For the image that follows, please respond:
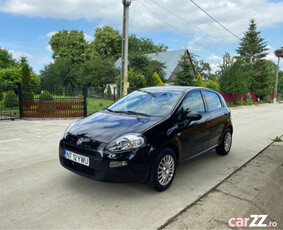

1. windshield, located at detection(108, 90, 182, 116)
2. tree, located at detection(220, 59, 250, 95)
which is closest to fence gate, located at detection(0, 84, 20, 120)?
windshield, located at detection(108, 90, 182, 116)

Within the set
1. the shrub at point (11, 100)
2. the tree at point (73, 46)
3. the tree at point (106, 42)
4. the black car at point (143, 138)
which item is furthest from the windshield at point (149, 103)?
the tree at point (106, 42)

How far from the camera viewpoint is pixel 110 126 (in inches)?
133

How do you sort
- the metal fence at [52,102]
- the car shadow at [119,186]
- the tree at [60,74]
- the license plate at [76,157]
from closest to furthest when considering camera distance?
the license plate at [76,157], the car shadow at [119,186], the metal fence at [52,102], the tree at [60,74]

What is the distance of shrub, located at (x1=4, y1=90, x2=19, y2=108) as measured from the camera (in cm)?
1176

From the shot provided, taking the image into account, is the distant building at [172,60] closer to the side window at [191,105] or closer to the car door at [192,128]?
the side window at [191,105]

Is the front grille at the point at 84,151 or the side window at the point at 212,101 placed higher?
the side window at the point at 212,101

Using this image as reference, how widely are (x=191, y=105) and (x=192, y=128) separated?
49 cm

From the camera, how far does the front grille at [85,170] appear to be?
9.84 ft

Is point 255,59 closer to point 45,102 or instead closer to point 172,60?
point 172,60

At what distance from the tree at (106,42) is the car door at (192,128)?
173 ft

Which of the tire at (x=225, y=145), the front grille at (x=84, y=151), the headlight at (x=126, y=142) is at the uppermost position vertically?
the headlight at (x=126, y=142)

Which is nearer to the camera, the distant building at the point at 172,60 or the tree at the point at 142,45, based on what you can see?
the distant building at the point at 172,60

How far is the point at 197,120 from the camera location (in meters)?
4.14

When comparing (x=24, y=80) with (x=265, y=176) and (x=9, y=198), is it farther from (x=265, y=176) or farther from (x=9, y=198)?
(x=265, y=176)
